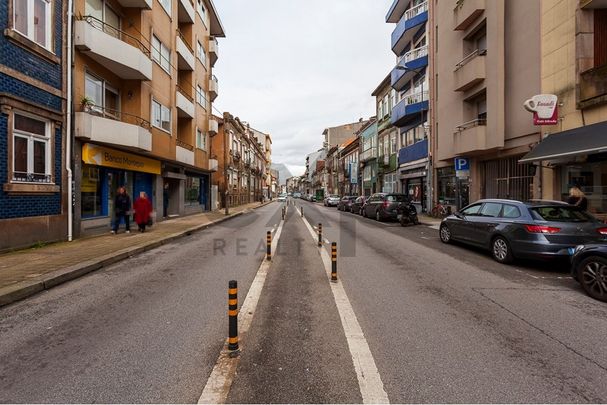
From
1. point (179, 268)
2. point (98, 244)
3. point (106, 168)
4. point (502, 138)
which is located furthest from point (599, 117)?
point (106, 168)

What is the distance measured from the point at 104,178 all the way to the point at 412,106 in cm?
1982

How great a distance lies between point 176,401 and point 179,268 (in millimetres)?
5268

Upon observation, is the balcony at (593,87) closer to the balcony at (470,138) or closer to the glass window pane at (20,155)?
the balcony at (470,138)

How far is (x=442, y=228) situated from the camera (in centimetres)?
1141

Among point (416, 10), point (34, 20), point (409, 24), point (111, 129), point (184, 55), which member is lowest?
point (111, 129)

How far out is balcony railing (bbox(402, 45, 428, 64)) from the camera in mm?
24375

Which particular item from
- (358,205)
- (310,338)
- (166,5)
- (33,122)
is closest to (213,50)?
(166,5)

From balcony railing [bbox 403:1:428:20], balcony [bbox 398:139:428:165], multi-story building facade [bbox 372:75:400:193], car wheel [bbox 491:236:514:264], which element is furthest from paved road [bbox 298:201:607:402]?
multi-story building facade [bbox 372:75:400:193]

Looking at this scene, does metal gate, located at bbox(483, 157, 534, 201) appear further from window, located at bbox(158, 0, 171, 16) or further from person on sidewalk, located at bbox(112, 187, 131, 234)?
window, located at bbox(158, 0, 171, 16)

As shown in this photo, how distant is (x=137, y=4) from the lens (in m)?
14.7

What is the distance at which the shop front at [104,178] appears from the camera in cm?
1259

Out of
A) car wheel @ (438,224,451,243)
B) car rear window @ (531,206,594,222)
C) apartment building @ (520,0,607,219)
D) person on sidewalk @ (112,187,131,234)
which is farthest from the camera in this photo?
person on sidewalk @ (112,187,131,234)

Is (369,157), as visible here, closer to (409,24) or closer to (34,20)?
(409,24)

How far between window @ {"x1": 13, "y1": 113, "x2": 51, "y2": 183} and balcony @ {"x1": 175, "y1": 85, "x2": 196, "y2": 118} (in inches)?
406
